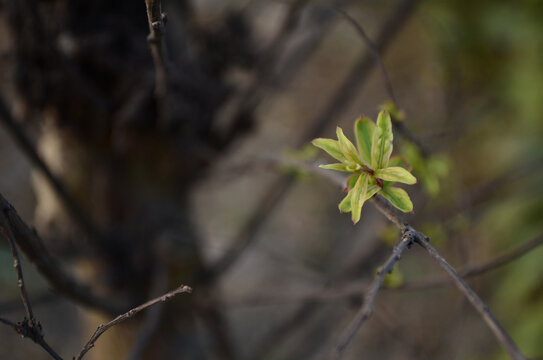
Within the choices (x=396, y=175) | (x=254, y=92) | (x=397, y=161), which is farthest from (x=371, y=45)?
(x=254, y=92)

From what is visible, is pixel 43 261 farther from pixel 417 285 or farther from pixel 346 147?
pixel 417 285

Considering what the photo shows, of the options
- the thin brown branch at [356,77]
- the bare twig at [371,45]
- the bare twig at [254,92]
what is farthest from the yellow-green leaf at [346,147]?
the thin brown branch at [356,77]

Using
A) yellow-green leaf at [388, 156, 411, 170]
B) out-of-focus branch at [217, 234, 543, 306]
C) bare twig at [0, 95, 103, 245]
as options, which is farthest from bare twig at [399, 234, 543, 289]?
bare twig at [0, 95, 103, 245]

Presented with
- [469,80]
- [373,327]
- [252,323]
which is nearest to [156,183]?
[469,80]

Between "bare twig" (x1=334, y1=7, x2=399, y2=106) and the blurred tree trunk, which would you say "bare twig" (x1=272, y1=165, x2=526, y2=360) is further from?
the blurred tree trunk

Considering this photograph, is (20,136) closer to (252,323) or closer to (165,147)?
(165,147)
